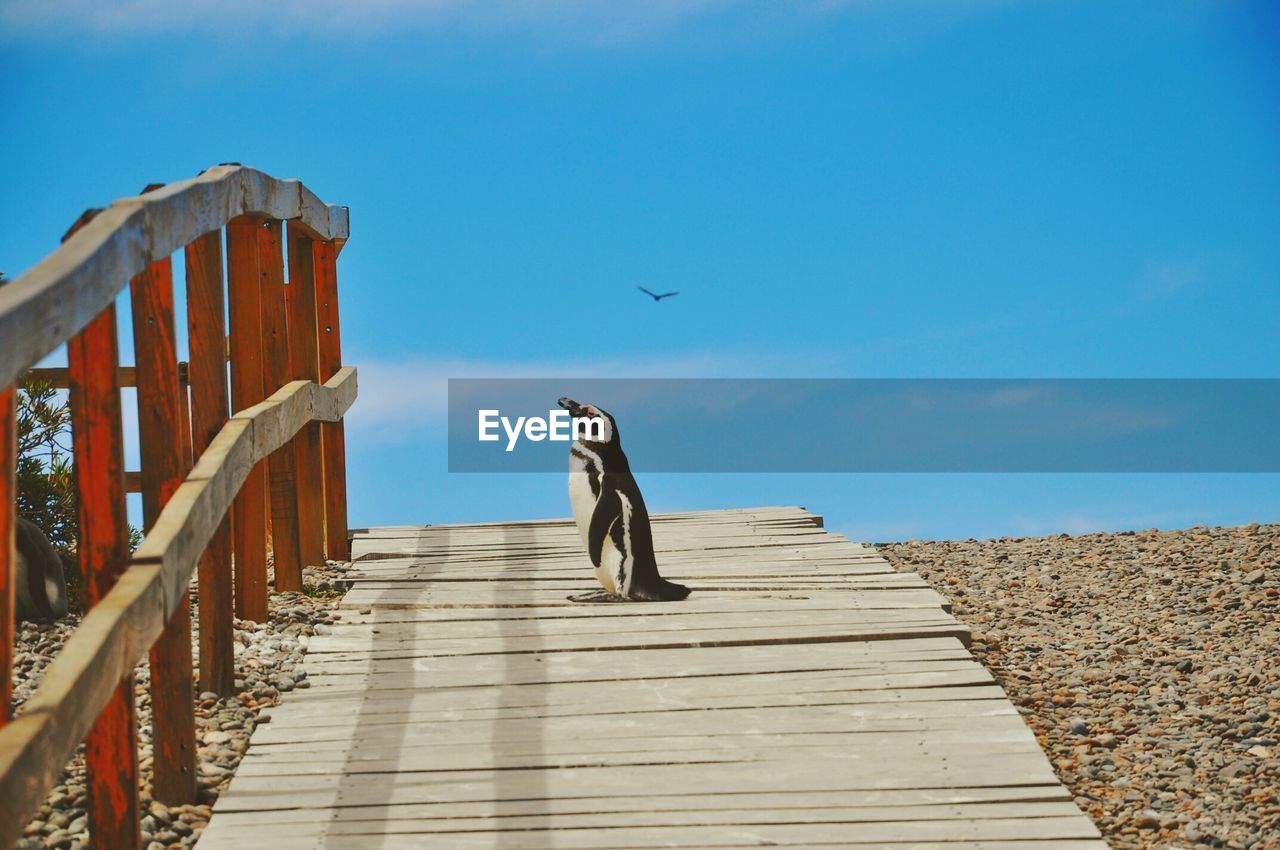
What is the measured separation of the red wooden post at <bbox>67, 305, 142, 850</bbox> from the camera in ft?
11.9

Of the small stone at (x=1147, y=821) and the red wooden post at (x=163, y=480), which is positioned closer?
the red wooden post at (x=163, y=480)

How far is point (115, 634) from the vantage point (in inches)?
127

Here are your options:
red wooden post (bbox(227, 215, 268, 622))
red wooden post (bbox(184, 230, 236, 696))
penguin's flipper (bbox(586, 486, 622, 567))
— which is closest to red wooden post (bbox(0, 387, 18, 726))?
red wooden post (bbox(184, 230, 236, 696))

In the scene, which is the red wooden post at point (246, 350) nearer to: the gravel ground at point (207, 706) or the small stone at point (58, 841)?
the gravel ground at point (207, 706)

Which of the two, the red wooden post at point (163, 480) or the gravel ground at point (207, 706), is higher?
the red wooden post at point (163, 480)

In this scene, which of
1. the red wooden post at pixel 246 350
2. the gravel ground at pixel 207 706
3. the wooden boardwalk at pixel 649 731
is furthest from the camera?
the red wooden post at pixel 246 350

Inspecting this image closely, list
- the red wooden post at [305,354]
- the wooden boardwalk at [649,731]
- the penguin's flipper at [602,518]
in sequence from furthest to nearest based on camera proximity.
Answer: the red wooden post at [305,354], the penguin's flipper at [602,518], the wooden boardwalk at [649,731]

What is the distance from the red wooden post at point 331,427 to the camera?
7.89 meters

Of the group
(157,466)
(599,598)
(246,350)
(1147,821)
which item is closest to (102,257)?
(157,466)

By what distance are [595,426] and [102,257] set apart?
3.20m

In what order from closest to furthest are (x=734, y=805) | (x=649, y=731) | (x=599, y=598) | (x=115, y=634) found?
(x=115, y=634), (x=734, y=805), (x=649, y=731), (x=599, y=598)

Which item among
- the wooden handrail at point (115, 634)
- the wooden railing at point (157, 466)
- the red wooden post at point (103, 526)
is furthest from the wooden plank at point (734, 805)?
the wooden handrail at point (115, 634)

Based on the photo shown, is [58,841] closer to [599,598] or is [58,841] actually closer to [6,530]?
[6,530]

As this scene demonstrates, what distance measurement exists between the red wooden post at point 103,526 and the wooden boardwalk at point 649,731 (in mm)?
342
